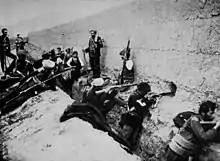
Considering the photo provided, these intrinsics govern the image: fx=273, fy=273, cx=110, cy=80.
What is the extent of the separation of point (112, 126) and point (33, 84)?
4.74 feet

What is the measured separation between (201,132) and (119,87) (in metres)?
1.20

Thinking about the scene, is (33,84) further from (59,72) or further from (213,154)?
(213,154)

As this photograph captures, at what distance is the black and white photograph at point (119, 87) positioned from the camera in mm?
2047

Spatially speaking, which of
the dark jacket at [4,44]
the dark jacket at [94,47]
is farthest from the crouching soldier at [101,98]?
the dark jacket at [4,44]

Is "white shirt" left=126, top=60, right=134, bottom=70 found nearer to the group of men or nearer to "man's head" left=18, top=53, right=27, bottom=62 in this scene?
the group of men

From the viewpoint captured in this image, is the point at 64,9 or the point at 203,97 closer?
the point at 203,97

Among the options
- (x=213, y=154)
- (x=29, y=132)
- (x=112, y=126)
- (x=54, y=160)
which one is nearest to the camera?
(x=213, y=154)

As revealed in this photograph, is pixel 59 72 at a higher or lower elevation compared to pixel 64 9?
lower

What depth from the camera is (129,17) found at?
3.09m

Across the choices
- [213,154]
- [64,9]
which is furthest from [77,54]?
[213,154]

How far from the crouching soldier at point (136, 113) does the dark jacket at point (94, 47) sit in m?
1.13

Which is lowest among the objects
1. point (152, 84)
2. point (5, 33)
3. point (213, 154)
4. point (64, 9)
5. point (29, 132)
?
point (29, 132)

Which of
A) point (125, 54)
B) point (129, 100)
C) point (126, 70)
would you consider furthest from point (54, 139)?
point (125, 54)

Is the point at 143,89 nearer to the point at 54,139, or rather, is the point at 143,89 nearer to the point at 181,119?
the point at 181,119
